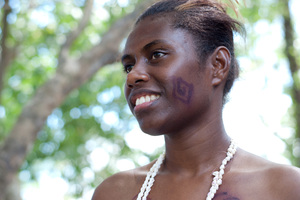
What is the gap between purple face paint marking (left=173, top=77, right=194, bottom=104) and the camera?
86.4 inches

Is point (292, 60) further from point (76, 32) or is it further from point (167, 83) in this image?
point (167, 83)

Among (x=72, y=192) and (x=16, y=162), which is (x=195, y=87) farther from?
(x=72, y=192)

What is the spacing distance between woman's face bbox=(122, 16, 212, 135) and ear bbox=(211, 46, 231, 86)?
0.06 m

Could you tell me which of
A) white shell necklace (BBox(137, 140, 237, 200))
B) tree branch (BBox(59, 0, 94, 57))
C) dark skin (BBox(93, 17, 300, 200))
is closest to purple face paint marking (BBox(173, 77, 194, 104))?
dark skin (BBox(93, 17, 300, 200))

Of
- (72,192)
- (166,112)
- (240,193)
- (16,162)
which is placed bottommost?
(72,192)

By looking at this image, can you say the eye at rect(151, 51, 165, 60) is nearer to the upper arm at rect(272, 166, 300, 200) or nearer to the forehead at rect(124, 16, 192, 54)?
the forehead at rect(124, 16, 192, 54)

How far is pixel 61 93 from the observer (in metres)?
6.48

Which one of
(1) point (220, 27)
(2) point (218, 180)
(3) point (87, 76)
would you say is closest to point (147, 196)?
(2) point (218, 180)

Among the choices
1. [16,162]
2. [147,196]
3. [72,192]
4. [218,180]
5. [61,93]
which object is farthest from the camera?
[72,192]

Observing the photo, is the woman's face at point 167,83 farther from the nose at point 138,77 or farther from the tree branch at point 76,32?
the tree branch at point 76,32

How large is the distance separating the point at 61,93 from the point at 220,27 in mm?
4349

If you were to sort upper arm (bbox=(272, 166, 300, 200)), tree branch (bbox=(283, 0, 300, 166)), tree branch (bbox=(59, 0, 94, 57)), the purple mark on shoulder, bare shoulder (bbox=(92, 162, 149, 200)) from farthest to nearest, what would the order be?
1. tree branch (bbox=(283, 0, 300, 166))
2. tree branch (bbox=(59, 0, 94, 57))
3. bare shoulder (bbox=(92, 162, 149, 200))
4. the purple mark on shoulder
5. upper arm (bbox=(272, 166, 300, 200))

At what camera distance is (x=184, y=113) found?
222cm

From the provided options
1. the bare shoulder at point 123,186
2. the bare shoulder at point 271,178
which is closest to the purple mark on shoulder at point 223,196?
the bare shoulder at point 271,178
